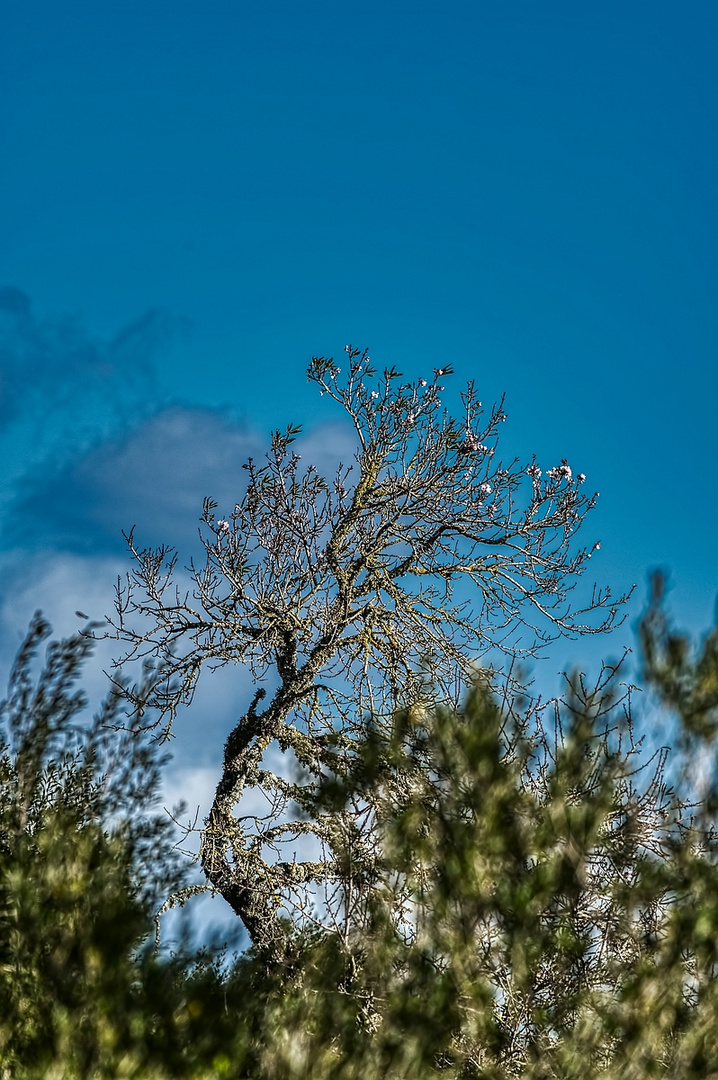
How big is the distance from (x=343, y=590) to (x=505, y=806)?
24.3ft

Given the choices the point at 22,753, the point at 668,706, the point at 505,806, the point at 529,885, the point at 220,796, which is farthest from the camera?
the point at 220,796

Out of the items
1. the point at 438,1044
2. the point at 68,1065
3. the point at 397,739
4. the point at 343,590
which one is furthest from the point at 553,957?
the point at 343,590

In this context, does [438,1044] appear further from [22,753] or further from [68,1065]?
[22,753]

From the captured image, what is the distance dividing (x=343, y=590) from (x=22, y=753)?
4865 mm

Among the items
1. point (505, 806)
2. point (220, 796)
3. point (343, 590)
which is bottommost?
point (505, 806)

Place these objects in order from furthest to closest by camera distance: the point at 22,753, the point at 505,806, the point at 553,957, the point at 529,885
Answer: the point at 22,753, the point at 553,957, the point at 505,806, the point at 529,885

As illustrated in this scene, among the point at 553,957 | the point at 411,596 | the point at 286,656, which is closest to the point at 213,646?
the point at 286,656

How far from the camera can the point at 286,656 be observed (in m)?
12.1

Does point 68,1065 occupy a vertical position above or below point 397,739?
below

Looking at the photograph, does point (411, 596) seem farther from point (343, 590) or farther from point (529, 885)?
point (529, 885)

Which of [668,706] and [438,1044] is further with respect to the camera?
[668,706]

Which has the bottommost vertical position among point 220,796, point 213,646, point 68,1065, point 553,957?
point 68,1065

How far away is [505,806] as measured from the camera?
15.6ft

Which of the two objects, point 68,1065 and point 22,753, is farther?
point 22,753
